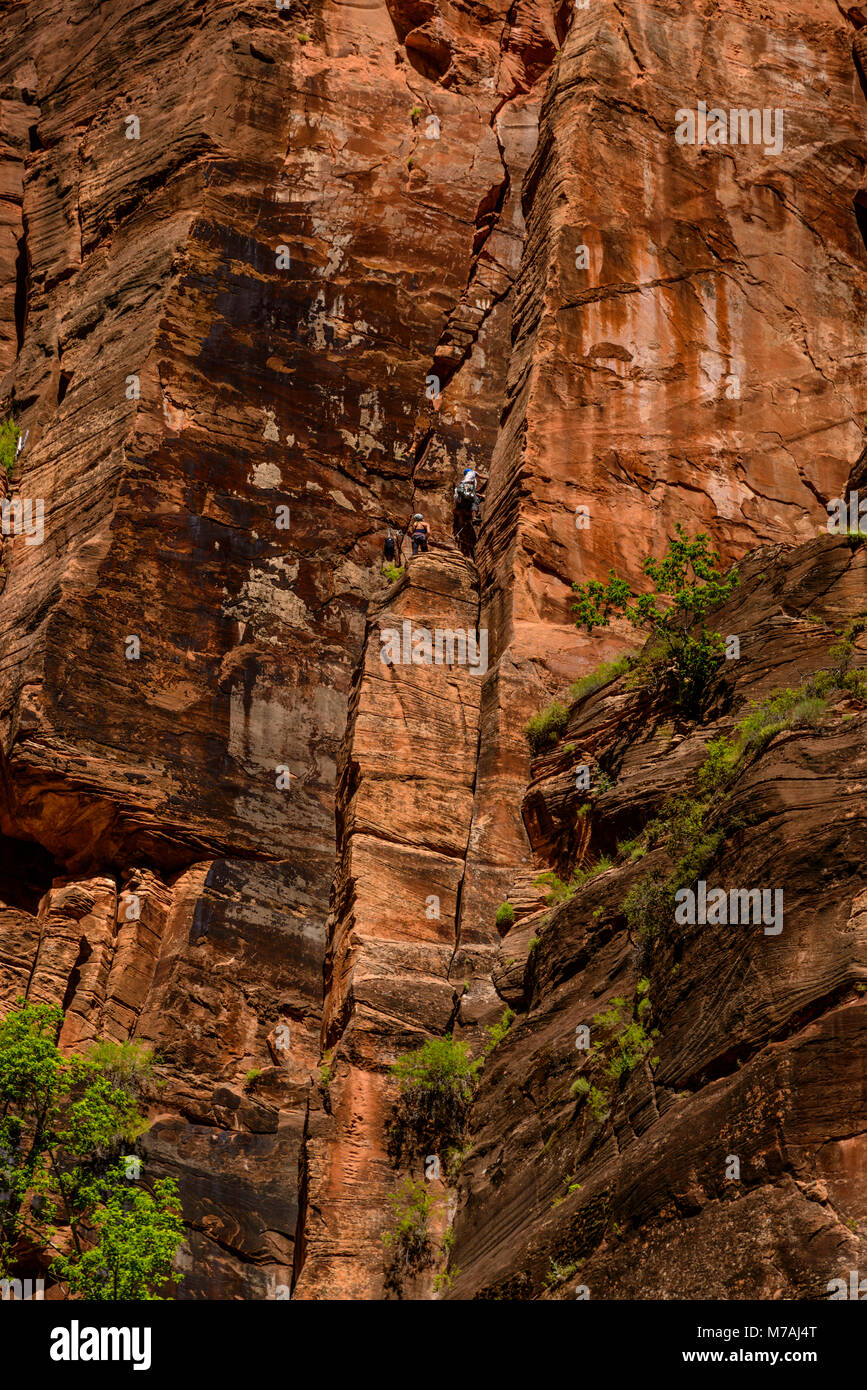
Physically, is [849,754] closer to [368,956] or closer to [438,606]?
[368,956]

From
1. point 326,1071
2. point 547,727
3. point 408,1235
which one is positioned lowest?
point 408,1235

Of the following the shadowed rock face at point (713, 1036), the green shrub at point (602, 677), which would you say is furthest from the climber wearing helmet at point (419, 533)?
the shadowed rock face at point (713, 1036)

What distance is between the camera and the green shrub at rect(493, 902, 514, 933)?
2734 centimetres

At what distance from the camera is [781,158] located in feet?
132

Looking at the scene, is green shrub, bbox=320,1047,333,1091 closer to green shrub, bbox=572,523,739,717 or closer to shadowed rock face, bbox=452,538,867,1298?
shadowed rock face, bbox=452,538,867,1298

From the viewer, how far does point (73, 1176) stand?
2623 cm

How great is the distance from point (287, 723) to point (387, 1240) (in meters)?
12.0

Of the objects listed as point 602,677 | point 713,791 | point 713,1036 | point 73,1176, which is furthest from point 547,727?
point 713,1036

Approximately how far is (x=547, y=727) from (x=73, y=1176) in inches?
371

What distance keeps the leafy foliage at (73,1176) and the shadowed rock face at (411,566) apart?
4.76 feet

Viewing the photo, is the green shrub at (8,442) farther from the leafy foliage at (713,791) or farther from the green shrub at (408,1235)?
the leafy foliage at (713,791)

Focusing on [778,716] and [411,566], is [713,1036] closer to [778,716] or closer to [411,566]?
[778,716]

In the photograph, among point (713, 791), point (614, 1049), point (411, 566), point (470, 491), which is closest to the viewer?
point (614, 1049)
